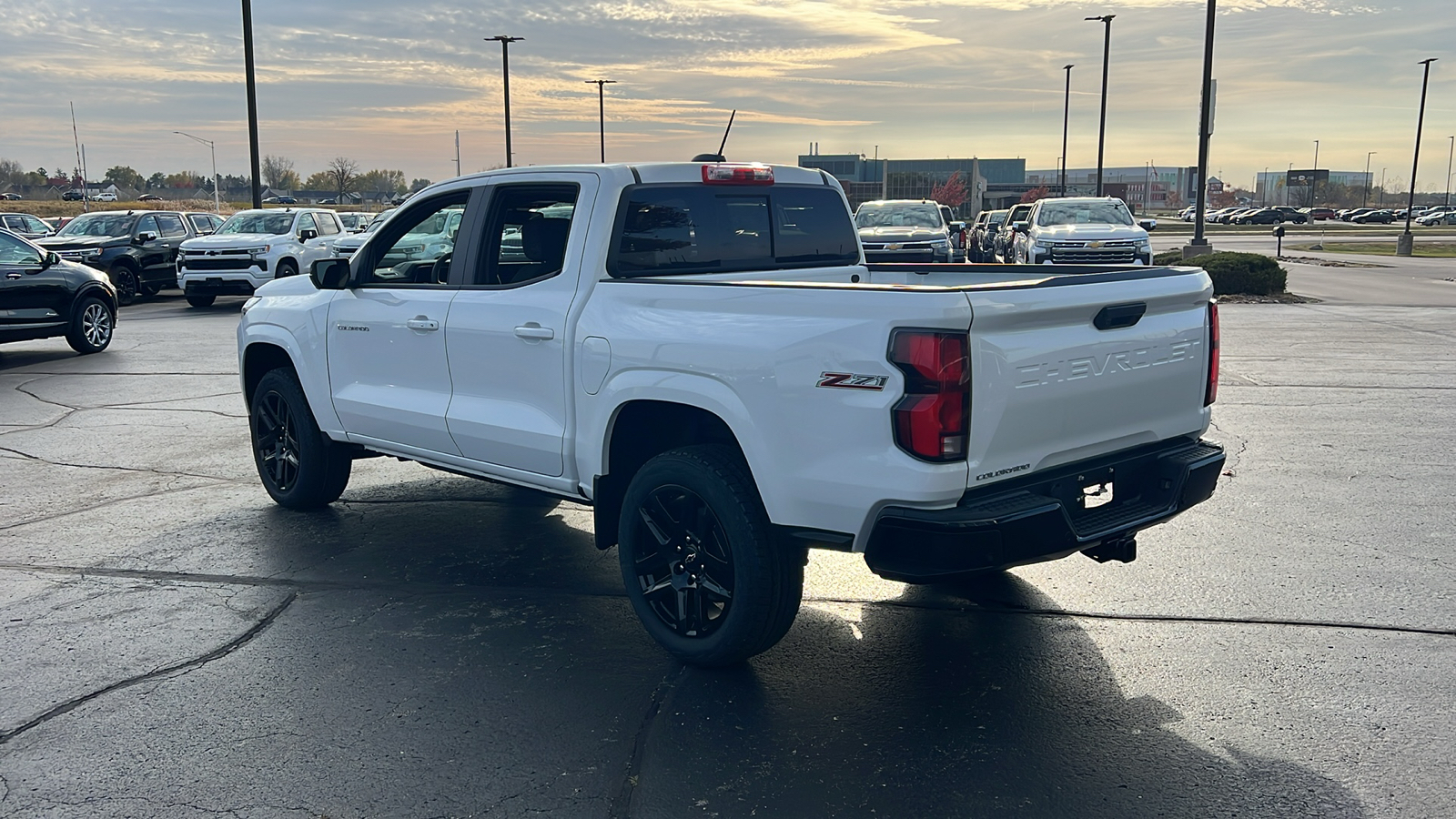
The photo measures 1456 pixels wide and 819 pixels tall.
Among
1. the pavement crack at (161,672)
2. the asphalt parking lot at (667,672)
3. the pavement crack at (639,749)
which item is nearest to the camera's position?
the pavement crack at (639,749)

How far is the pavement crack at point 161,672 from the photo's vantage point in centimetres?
409

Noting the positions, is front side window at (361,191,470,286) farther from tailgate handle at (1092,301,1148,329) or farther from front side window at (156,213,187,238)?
front side window at (156,213,187,238)

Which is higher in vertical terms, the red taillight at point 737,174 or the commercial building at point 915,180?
the commercial building at point 915,180

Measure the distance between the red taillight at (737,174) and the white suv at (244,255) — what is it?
17391 millimetres

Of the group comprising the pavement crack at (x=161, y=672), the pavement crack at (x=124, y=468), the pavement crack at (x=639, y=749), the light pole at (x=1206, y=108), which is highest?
the light pole at (x=1206, y=108)

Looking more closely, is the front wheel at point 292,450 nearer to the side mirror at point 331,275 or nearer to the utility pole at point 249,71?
the side mirror at point 331,275

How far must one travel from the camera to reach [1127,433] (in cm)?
433

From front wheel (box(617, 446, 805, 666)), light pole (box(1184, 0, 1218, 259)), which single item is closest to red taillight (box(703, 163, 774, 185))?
front wheel (box(617, 446, 805, 666))

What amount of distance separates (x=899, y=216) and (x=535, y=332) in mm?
19146

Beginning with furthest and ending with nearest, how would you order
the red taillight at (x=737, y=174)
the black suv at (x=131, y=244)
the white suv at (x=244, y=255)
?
the black suv at (x=131, y=244) → the white suv at (x=244, y=255) → the red taillight at (x=737, y=174)

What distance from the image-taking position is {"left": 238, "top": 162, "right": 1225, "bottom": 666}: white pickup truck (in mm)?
3727

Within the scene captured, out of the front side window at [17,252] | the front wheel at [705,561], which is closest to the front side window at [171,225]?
the front side window at [17,252]

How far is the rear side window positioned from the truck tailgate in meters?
1.84

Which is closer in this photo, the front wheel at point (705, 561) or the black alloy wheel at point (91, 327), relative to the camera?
the front wheel at point (705, 561)
